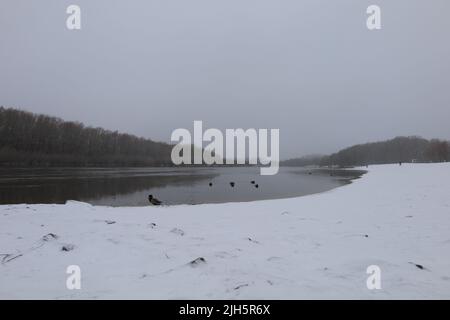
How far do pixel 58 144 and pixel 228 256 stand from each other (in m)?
131

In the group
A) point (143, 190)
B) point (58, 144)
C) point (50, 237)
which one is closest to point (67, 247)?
point (50, 237)

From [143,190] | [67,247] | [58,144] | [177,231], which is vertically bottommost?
[143,190]

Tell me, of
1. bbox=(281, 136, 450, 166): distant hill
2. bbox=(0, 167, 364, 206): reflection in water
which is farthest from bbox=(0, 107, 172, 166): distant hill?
bbox=(281, 136, 450, 166): distant hill

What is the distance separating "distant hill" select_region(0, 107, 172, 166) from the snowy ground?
110m

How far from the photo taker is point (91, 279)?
14.7ft

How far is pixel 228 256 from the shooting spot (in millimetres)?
5500

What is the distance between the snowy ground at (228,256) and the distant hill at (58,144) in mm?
109796

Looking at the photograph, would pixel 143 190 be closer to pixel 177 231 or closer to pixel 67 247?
pixel 177 231

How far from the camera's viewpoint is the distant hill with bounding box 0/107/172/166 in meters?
103

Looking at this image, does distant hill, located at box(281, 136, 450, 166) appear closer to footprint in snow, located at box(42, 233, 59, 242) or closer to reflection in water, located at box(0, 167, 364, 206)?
reflection in water, located at box(0, 167, 364, 206)

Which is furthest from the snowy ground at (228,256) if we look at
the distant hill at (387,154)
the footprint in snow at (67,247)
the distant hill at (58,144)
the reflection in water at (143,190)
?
the distant hill at (387,154)

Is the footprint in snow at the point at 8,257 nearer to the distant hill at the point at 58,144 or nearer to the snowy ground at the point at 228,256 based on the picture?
the snowy ground at the point at 228,256
